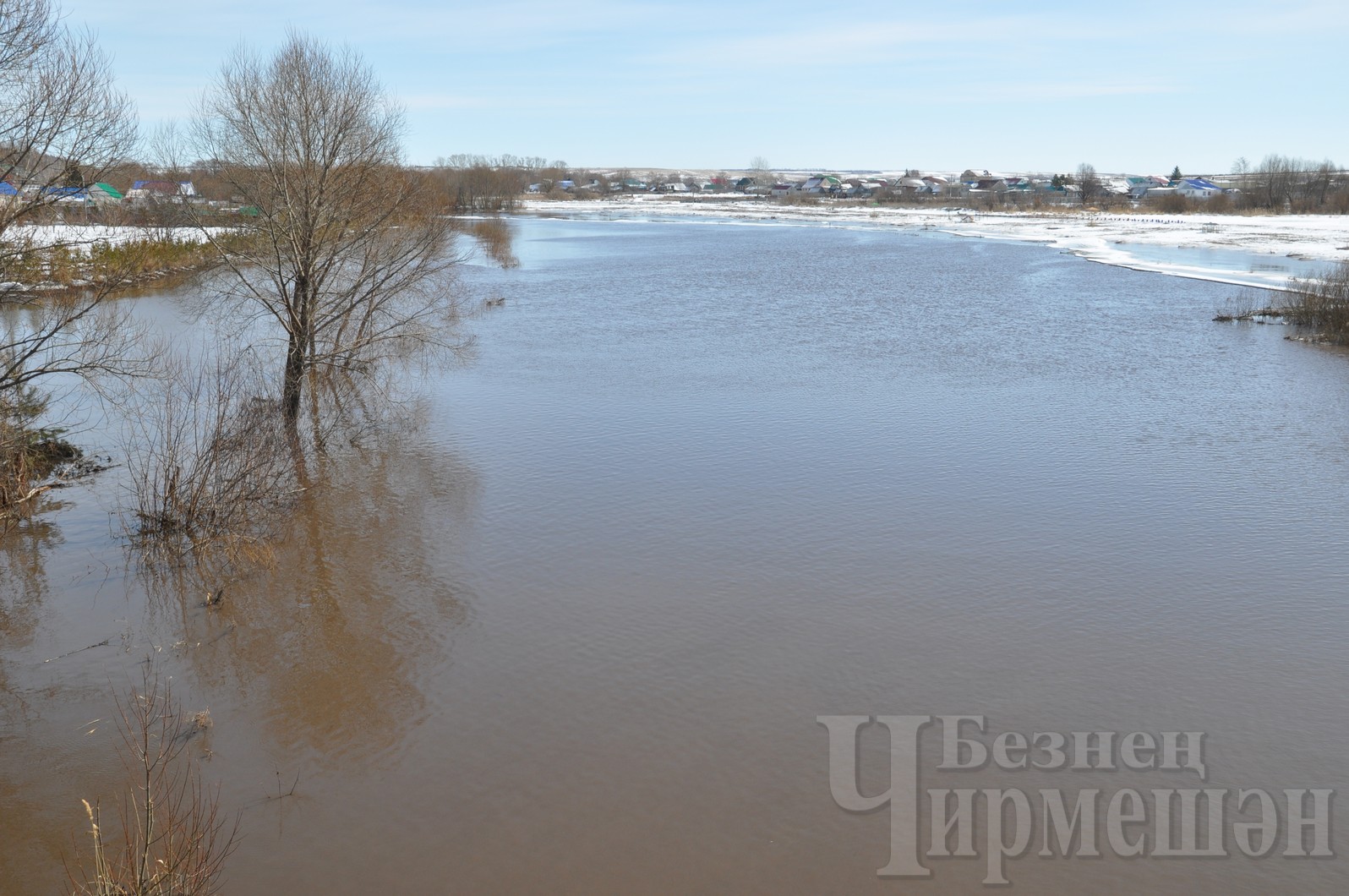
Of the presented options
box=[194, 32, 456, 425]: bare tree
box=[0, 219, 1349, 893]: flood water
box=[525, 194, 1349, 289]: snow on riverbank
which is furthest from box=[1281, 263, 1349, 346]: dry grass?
box=[194, 32, 456, 425]: bare tree

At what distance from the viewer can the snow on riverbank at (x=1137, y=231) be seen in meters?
37.0

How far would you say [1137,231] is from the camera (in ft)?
182

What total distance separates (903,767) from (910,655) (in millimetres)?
1601

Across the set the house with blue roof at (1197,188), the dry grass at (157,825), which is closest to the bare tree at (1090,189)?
the house with blue roof at (1197,188)

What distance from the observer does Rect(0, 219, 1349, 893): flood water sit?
6371mm

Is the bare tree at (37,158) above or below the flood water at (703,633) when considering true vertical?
above

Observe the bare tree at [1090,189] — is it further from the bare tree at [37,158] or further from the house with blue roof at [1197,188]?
the bare tree at [37,158]

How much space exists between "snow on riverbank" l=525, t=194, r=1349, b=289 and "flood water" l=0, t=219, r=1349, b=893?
71.6ft

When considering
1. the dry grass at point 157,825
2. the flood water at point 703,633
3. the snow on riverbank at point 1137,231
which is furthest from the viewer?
the snow on riverbank at point 1137,231

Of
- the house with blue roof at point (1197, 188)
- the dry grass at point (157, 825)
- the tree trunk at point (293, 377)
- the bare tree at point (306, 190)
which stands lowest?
the dry grass at point (157, 825)

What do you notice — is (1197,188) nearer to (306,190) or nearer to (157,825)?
(306,190)

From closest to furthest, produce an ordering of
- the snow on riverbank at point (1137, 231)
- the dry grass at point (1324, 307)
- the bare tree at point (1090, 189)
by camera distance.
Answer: the dry grass at point (1324, 307) → the snow on riverbank at point (1137, 231) → the bare tree at point (1090, 189)

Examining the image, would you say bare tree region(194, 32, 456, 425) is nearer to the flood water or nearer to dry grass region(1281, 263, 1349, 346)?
the flood water

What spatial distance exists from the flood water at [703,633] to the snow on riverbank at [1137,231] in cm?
2181
